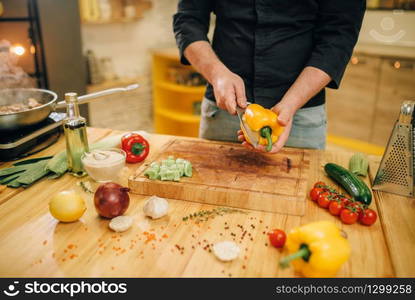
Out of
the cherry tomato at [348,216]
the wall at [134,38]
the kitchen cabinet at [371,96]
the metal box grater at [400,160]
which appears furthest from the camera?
the wall at [134,38]

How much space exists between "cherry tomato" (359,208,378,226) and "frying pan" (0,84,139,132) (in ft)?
3.30

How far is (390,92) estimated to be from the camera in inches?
149

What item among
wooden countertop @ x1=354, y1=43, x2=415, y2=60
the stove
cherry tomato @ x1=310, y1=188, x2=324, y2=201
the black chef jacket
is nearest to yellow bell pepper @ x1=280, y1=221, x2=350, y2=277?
cherry tomato @ x1=310, y1=188, x2=324, y2=201

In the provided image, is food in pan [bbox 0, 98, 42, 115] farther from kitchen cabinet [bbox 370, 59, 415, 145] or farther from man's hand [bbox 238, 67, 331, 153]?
kitchen cabinet [bbox 370, 59, 415, 145]

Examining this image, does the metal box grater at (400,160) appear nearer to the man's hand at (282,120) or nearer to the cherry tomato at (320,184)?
the cherry tomato at (320,184)

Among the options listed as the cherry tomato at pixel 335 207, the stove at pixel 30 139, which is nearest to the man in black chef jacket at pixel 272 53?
the cherry tomato at pixel 335 207

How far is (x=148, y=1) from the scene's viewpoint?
169 inches

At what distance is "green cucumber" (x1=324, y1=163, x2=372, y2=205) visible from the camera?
4.19ft

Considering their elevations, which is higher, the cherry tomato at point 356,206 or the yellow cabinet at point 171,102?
the cherry tomato at point 356,206

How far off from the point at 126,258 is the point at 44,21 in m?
2.67

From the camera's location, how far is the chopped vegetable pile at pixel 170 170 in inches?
52.4

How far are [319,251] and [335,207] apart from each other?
327 mm

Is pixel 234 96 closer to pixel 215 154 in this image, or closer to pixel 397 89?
pixel 215 154

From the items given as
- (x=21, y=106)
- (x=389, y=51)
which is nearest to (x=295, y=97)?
(x=21, y=106)
